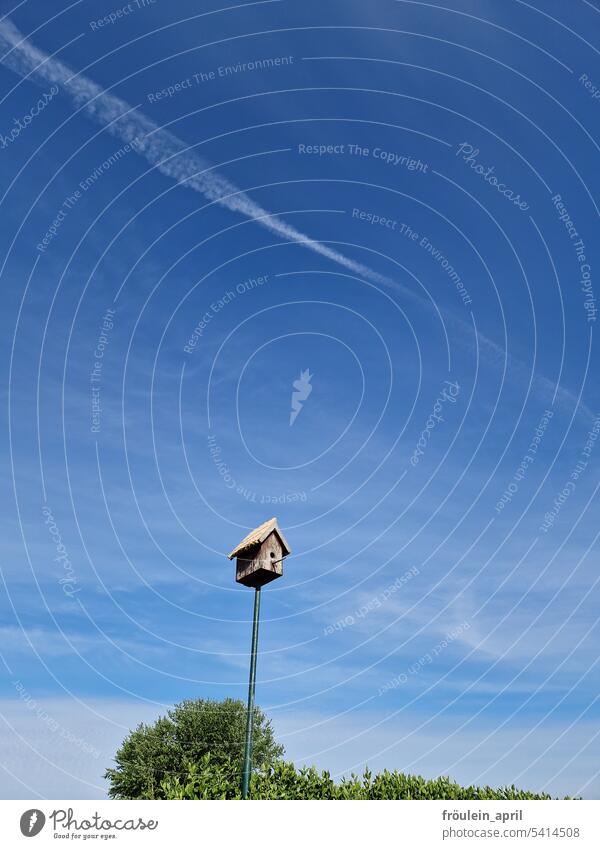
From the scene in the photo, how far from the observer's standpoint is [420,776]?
19.9 meters

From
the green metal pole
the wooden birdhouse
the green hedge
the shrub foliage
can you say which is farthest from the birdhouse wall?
the shrub foliage

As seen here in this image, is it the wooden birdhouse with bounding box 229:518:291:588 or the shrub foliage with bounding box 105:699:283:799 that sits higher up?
the wooden birdhouse with bounding box 229:518:291:588

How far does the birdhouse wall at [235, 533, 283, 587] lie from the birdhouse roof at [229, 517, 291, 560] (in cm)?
11

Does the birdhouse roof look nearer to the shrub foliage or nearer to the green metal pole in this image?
the green metal pole

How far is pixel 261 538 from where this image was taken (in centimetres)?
1600

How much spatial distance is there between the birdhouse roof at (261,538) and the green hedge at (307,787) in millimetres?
5839

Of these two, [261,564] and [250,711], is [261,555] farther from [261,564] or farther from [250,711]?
[250,711]

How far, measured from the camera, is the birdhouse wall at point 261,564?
627 inches

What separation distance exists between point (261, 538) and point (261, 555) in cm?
42

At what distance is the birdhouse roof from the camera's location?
632 inches

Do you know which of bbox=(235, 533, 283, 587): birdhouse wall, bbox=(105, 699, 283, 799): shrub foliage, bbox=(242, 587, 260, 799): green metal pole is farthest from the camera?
bbox=(105, 699, 283, 799): shrub foliage
